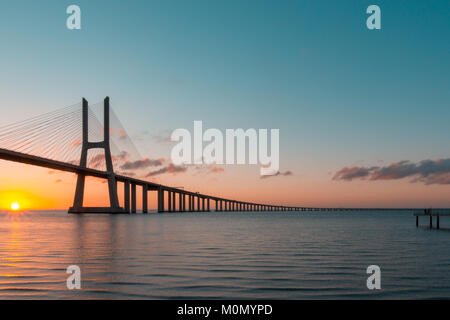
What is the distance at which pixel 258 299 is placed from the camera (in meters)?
12.6

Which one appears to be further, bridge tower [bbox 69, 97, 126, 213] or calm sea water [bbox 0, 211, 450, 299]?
bridge tower [bbox 69, 97, 126, 213]

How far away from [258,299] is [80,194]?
90.6 m

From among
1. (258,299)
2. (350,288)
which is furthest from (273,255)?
(258,299)

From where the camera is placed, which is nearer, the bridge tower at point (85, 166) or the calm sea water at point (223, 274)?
the calm sea water at point (223, 274)

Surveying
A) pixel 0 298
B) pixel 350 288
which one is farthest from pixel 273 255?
pixel 0 298

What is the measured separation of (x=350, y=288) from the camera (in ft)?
47.2

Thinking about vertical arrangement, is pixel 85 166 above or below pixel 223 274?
above

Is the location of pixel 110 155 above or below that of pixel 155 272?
above

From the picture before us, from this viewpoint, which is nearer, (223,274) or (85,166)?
(223,274)
